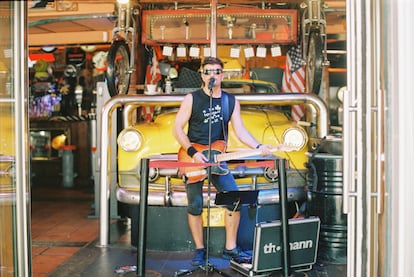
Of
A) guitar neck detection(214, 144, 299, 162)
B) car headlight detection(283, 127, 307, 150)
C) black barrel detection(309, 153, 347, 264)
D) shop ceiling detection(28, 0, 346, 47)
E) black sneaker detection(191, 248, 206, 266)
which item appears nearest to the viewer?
guitar neck detection(214, 144, 299, 162)

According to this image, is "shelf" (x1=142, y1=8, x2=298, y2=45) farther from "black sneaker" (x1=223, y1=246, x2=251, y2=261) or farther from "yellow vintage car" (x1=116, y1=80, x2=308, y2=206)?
"black sneaker" (x1=223, y1=246, x2=251, y2=261)

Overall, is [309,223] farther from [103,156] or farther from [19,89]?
[19,89]

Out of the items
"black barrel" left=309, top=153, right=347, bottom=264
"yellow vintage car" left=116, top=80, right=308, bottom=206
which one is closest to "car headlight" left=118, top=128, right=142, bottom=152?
"yellow vintage car" left=116, top=80, right=308, bottom=206

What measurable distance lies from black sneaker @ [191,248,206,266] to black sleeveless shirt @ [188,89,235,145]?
100 cm

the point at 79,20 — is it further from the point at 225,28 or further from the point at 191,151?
the point at 191,151

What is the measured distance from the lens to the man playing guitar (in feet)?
15.8

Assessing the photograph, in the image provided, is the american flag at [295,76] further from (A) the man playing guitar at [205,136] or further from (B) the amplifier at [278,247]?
(B) the amplifier at [278,247]

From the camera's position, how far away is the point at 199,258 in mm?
4871

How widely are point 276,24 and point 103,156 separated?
2988mm

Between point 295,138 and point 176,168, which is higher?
point 295,138

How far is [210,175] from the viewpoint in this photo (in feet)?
15.3

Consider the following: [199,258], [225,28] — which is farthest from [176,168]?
[225,28]

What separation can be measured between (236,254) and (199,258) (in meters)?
0.35

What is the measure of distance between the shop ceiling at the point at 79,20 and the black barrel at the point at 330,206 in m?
2.71
